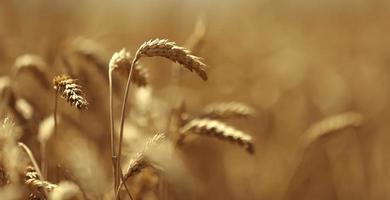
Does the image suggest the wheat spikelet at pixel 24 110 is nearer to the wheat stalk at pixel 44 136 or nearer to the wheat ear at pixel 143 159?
the wheat stalk at pixel 44 136

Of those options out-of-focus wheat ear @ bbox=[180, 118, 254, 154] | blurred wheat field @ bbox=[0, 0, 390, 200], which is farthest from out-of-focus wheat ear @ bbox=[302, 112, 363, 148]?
out-of-focus wheat ear @ bbox=[180, 118, 254, 154]

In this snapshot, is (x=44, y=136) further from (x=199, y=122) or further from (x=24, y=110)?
(x=199, y=122)

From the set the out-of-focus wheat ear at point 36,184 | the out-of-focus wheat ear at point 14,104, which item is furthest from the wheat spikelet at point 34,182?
the out-of-focus wheat ear at point 14,104

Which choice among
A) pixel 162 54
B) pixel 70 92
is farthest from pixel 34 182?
pixel 162 54

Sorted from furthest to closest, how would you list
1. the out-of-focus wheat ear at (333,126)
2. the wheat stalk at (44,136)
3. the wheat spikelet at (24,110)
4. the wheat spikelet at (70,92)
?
the out-of-focus wheat ear at (333,126) < the wheat spikelet at (24,110) < the wheat stalk at (44,136) < the wheat spikelet at (70,92)

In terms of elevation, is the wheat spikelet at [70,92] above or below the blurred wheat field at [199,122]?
below
